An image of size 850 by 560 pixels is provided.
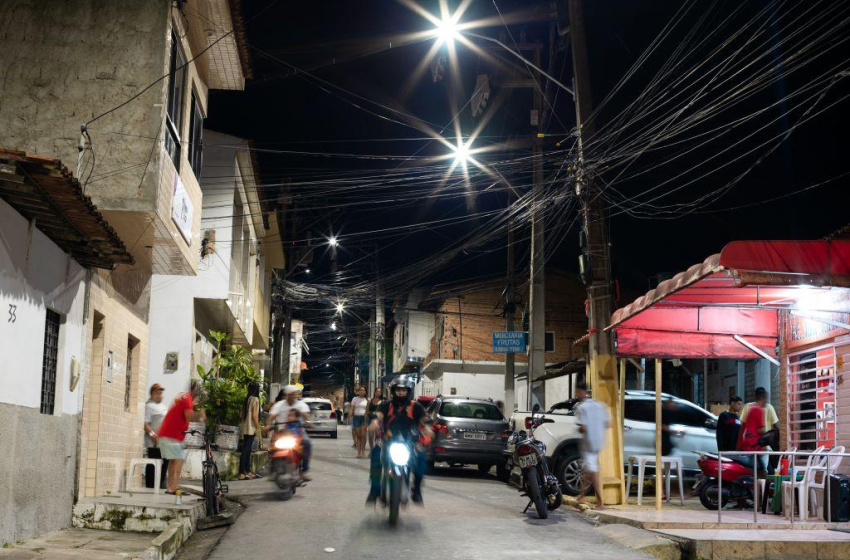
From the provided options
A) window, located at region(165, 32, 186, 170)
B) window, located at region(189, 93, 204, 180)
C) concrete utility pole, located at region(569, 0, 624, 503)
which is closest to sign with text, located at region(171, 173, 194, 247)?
window, located at region(165, 32, 186, 170)

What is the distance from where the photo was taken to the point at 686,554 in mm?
9859

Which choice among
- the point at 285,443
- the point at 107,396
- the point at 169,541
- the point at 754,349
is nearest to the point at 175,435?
the point at 107,396

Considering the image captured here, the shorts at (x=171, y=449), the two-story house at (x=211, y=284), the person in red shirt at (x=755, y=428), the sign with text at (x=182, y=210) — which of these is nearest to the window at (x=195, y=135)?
the sign with text at (x=182, y=210)

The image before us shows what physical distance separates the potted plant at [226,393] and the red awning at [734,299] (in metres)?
9.41

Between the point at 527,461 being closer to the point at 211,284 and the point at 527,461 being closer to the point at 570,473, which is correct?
the point at 570,473

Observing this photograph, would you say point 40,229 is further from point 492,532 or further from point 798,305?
point 798,305

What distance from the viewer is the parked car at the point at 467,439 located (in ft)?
64.2

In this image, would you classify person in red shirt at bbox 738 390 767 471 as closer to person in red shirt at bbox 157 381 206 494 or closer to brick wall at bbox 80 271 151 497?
person in red shirt at bbox 157 381 206 494

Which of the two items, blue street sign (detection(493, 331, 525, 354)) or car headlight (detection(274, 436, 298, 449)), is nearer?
car headlight (detection(274, 436, 298, 449))

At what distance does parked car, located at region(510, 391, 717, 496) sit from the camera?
55.5 feet

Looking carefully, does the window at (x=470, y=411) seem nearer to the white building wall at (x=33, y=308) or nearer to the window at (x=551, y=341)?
the white building wall at (x=33, y=308)

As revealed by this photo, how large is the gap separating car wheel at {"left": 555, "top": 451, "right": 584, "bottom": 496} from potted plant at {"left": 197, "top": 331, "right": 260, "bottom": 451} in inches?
300

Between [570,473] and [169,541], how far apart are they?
366 inches

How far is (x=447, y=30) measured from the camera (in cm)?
1695
